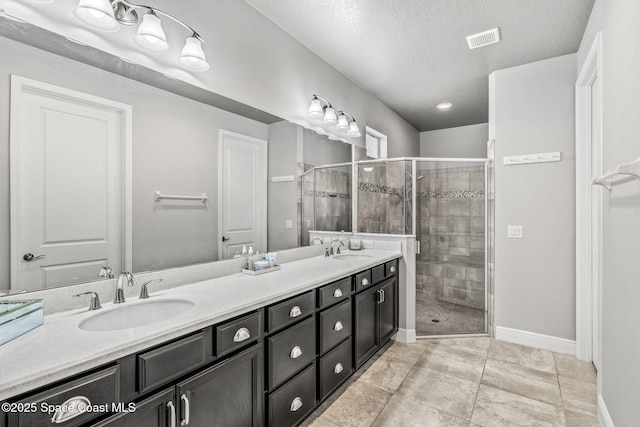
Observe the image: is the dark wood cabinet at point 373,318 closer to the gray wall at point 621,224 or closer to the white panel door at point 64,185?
the gray wall at point 621,224

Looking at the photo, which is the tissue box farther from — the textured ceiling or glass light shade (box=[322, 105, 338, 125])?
glass light shade (box=[322, 105, 338, 125])

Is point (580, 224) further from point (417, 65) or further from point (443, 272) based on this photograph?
point (417, 65)

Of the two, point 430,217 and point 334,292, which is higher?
point 430,217

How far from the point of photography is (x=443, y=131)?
523 cm

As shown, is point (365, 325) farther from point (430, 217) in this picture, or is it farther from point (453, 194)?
point (453, 194)

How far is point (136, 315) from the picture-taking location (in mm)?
1353

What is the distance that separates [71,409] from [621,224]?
7.48ft

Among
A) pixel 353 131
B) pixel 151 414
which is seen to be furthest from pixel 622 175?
pixel 151 414

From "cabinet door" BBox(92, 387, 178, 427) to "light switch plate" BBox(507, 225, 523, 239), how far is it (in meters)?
3.07

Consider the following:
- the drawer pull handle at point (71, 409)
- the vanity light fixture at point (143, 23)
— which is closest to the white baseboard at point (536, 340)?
the drawer pull handle at point (71, 409)

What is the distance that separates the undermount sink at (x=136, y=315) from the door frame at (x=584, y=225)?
3.08 m

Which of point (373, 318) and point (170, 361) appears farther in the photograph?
point (373, 318)

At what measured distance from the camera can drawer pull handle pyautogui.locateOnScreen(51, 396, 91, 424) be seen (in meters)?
0.81

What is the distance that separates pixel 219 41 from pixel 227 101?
1.26ft
